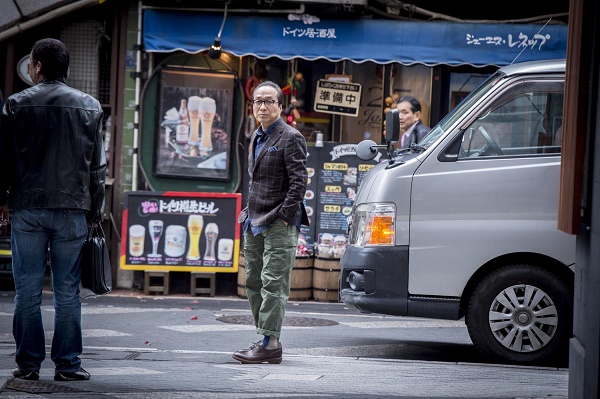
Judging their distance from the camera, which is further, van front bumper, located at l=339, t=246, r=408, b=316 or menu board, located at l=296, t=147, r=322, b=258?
menu board, located at l=296, t=147, r=322, b=258

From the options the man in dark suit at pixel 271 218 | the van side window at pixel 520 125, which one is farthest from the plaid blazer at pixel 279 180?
the van side window at pixel 520 125

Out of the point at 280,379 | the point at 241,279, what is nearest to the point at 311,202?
the point at 241,279

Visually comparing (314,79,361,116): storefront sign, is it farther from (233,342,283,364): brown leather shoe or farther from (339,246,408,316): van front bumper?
(233,342,283,364): brown leather shoe

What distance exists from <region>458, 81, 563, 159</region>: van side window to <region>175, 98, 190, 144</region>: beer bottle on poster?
20.4ft

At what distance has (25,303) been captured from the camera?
6.46 meters

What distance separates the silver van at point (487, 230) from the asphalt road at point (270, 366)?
0.40m

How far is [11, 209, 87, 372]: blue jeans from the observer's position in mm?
6461

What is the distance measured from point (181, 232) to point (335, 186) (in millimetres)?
2060

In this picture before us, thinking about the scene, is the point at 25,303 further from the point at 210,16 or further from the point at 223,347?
the point at 210,16

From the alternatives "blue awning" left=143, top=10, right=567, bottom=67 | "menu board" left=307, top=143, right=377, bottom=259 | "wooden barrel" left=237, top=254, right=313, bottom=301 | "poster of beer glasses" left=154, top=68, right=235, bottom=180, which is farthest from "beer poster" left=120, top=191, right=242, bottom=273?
"blue awning" left=143, top=10, right=567, bottom=67

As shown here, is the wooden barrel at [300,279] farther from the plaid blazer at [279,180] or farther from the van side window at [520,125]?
the plaid blazer at [279,180]

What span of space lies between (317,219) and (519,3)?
421 cm

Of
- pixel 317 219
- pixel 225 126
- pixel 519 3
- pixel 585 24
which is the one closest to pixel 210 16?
pixel 225 126

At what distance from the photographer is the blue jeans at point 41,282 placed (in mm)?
6461
